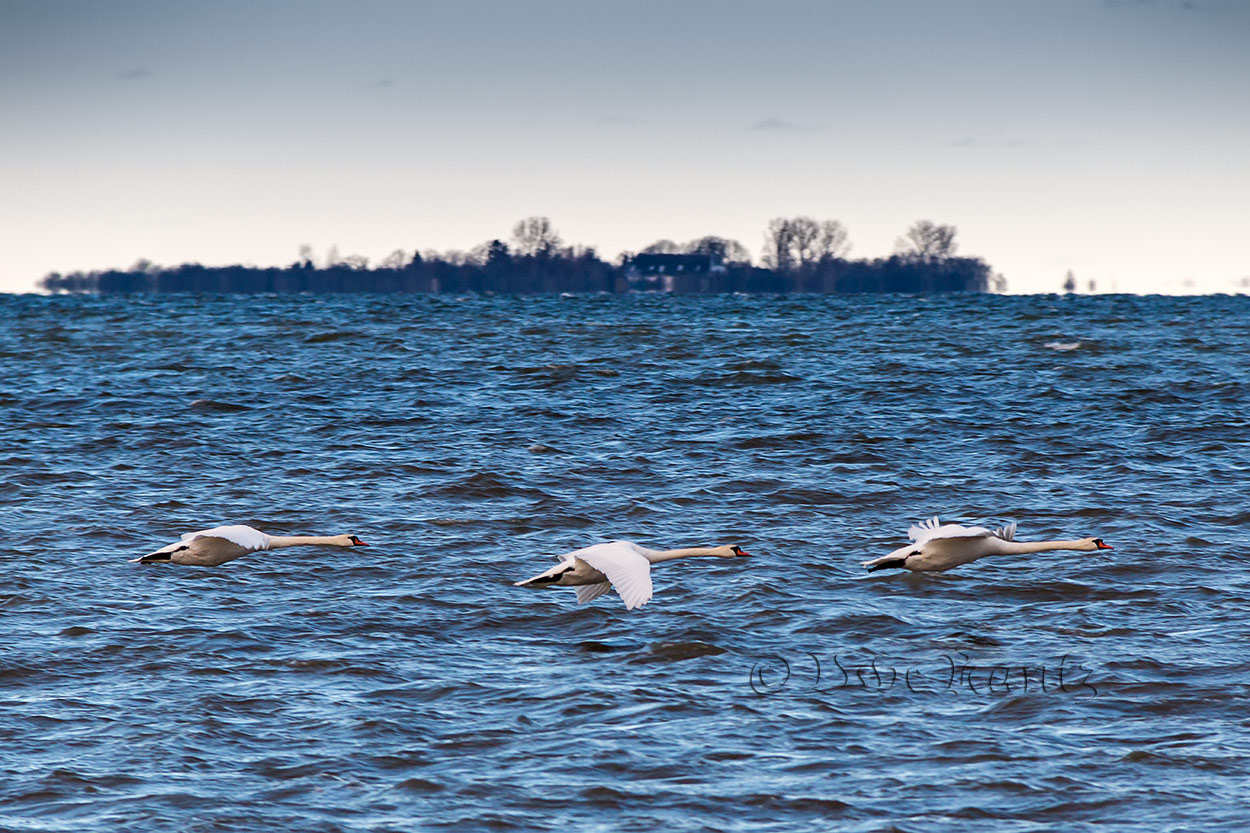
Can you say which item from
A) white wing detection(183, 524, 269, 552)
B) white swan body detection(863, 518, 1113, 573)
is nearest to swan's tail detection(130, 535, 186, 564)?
white wing detection(183, 524, 269, 552)

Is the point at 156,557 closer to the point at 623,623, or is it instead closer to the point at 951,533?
the point at 623,623

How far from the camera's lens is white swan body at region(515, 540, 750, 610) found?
44.1 feet

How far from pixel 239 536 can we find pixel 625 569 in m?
4.14

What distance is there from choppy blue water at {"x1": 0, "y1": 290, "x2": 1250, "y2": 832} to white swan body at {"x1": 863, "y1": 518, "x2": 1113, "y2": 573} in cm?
79

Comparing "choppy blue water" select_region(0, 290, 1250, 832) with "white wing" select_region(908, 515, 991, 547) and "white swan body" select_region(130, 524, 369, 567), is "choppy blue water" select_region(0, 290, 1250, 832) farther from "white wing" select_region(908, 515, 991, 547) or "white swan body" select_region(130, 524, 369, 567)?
"white wing" select_region(908, 515, 991, 547)

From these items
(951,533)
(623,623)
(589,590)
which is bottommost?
(623,623)

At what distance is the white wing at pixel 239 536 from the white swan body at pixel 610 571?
9.46 feet

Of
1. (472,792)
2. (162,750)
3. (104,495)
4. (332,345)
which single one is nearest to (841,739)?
(472,792)

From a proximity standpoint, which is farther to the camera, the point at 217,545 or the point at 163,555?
the point at 217,545

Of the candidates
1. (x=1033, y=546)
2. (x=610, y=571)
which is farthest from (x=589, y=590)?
(x=1033, y=546)

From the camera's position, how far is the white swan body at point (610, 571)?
13453mm

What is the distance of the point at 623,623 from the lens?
1644 centimetres

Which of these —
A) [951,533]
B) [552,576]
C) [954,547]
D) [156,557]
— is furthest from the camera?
[954,547]

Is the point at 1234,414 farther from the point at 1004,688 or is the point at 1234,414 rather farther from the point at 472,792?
the point at 472,792
